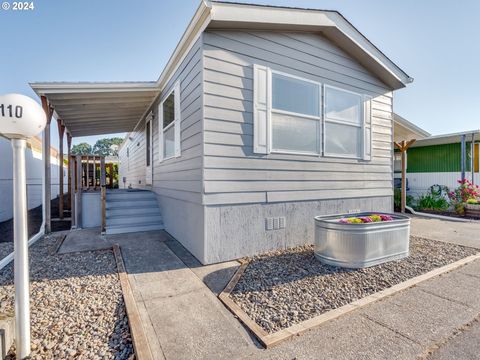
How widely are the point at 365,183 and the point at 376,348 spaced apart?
427cm

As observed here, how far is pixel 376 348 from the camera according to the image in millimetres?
1852

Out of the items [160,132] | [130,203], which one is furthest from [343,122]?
[130,203]

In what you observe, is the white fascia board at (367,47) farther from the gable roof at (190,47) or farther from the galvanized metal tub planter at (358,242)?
the galvanized metal tub planter at (358,242)

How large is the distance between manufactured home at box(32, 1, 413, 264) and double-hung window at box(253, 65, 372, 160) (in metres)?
0.02

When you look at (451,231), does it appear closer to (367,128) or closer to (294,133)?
(367,128)

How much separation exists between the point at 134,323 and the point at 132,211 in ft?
13.9

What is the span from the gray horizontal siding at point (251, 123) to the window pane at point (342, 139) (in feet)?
0.64

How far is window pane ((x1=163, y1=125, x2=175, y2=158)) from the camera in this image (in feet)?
17.5

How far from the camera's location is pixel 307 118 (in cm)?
461

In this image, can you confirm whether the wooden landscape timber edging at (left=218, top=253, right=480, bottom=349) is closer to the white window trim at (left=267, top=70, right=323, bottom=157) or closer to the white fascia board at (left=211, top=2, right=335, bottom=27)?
the white window trim at (left=267, top=70, right=323, bottom=157)

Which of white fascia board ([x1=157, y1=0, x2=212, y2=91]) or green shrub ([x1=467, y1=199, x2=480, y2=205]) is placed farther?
green shrub ([x1=467, y1=199, x2=480, y2=205])

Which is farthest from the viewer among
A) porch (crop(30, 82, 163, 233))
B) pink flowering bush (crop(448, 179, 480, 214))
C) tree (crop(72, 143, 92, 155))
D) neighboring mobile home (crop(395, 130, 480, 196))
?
tree (crop(72, 143, 92, 155))

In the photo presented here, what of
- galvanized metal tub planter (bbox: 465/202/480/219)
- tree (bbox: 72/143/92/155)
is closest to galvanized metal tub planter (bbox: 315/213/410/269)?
galvanized metal tub planter (bbox: 465/202/480/219)

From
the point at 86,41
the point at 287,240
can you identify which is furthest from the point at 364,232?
the point at 86,41
